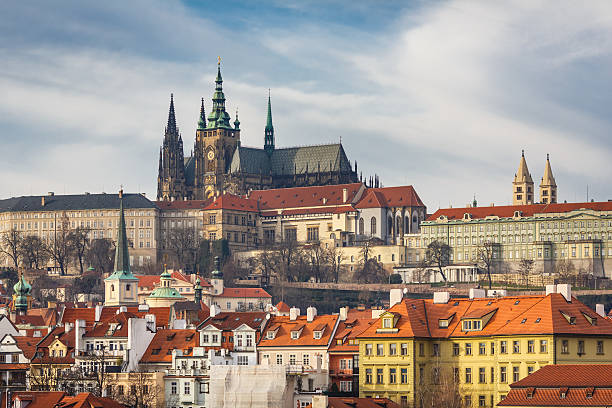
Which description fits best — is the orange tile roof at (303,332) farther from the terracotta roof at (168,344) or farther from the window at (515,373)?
the window at (515,373)

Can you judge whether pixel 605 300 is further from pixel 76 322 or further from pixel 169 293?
pixel 76 322

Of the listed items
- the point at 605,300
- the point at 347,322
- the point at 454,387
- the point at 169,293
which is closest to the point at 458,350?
the point at 454,387

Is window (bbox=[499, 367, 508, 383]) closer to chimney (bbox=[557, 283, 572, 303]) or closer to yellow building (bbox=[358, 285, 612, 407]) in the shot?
yellow building (bbox=[358, 285, 612, 407])

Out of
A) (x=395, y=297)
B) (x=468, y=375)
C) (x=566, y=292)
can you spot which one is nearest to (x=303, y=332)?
(x=395, y=297)

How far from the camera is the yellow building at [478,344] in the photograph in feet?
261

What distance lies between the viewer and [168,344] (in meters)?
89.7

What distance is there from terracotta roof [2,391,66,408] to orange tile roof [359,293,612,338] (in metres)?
14.3

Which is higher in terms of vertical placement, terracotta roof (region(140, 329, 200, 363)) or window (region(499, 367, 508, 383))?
terracotta roof (region(140, 329, 200, 363))

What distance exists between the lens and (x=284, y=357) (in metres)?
88.8

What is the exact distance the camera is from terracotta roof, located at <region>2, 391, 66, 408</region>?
254 ft

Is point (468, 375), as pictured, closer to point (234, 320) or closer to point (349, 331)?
point (349, 331)

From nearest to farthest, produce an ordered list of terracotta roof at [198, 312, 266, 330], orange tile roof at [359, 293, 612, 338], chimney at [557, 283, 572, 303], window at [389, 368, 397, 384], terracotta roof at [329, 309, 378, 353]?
orange tile roof at [359, 293, 612, 338]
window at [389, 368, 397, 384]
chimney at [557, 283, 572, 303]
terracotta roof at [329, 309, 378, 353]
terracotta roof at [198, 312, 266, 330]

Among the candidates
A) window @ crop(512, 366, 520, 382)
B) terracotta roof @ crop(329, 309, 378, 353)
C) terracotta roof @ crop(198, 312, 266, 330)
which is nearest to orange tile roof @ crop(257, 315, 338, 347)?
terracotta roof @ crop(329, 309, 378, 353)

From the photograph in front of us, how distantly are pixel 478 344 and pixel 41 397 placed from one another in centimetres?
1884
